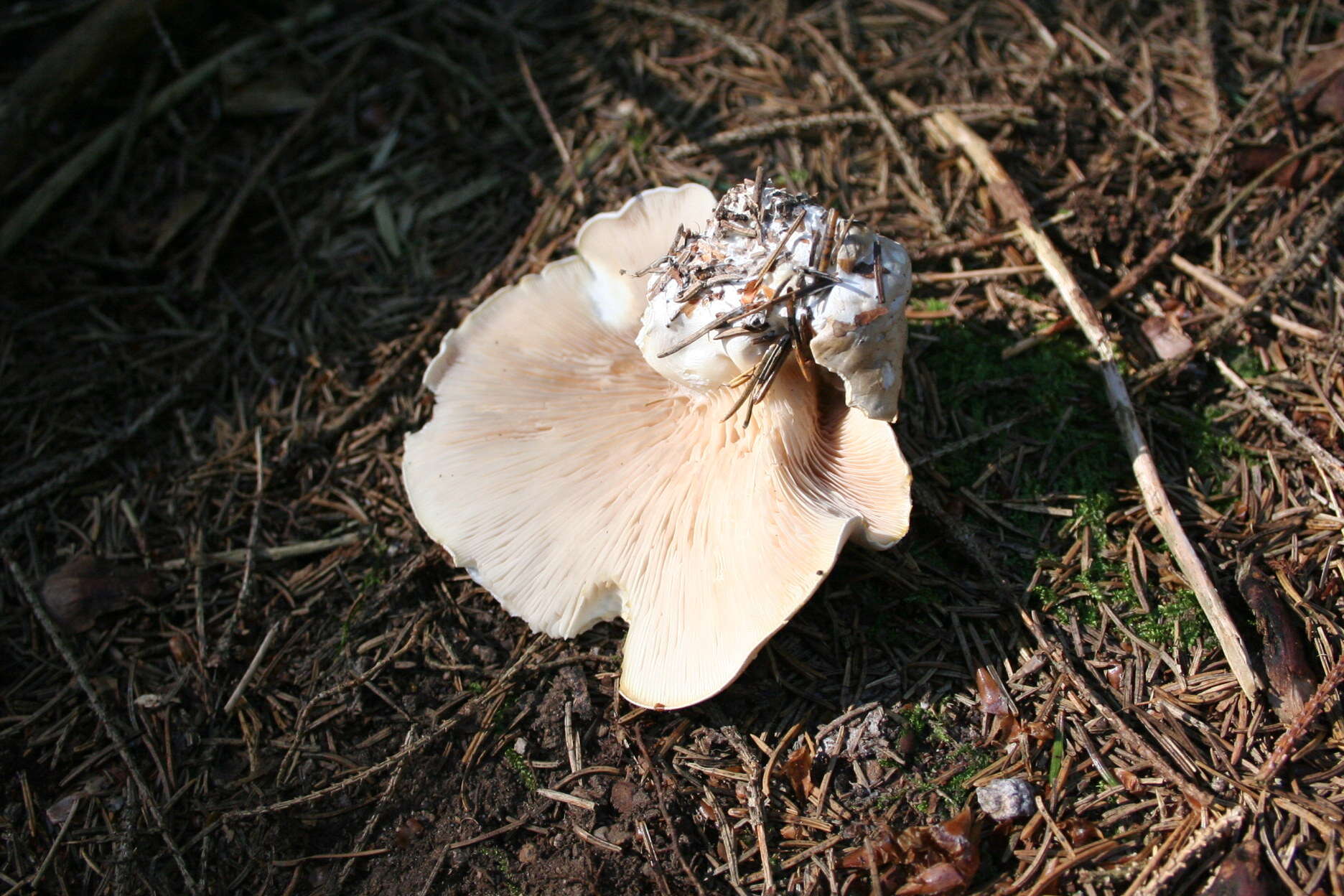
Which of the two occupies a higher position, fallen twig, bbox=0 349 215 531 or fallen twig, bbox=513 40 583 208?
fallen twig, bbox=513 40 583 208

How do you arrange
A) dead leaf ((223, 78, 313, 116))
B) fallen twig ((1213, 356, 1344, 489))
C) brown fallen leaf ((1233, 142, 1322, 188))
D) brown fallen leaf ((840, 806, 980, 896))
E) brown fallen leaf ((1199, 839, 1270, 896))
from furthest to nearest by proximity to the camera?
dead leaf ((223, 78, 313, 116)) → brown fallen leaf ((1233, 142, 1322, 188)) → fallen twig ((1213, 356, 1344, 489)) → brown fallen leaf ((840, 806, 980, 896)) → brown fallen leaf ((1199, 839, 1270, 896))

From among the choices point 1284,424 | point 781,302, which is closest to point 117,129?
point 781,302

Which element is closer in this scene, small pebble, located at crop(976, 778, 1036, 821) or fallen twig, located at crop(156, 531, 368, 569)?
small pebble, located at crop(976, 778, 1036, 821)

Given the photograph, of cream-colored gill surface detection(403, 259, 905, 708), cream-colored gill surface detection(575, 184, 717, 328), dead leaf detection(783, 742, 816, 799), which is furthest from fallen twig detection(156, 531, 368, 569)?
dead leaf detection(783, 742, 816, 799)

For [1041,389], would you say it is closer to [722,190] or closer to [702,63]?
[722,190]

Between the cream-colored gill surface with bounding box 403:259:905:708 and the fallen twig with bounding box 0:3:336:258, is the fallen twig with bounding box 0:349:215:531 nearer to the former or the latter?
the fallen twig with bounding box 0:3:336:258

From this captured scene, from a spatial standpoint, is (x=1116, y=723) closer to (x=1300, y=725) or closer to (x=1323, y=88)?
(x=1300, y=725)
